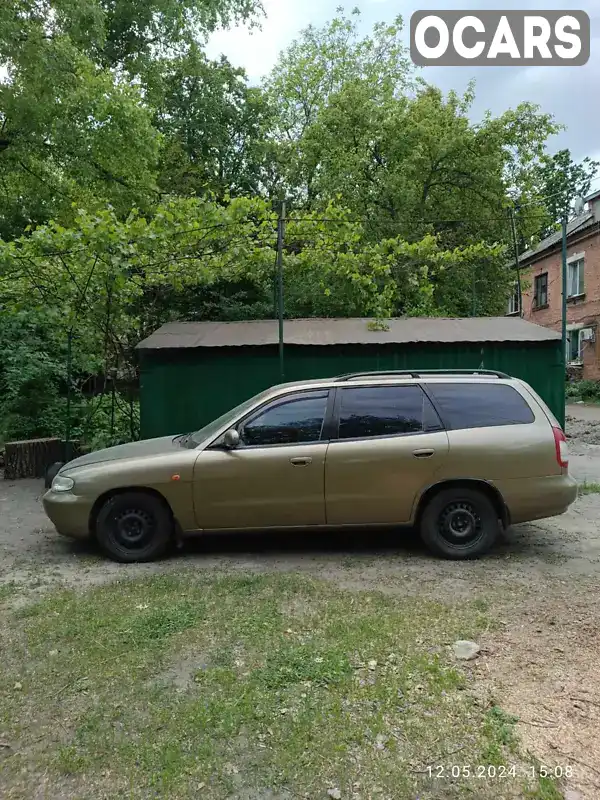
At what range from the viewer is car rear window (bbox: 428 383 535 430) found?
539 centimetres

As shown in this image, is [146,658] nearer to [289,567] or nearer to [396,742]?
[396,742]

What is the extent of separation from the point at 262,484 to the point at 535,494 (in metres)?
2.38

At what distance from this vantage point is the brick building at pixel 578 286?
79.4 ft

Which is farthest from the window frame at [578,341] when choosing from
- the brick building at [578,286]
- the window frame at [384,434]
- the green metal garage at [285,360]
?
the window frame at [384,434]

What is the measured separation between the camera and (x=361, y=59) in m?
23.9

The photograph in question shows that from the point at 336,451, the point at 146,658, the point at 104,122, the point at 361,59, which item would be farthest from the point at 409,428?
the point at 361,59

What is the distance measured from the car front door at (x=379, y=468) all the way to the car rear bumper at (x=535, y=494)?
25.9 inches

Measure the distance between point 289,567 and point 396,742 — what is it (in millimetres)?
2495

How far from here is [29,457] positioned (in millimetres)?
9836

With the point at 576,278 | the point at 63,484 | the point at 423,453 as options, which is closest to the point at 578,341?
the point at 576,278

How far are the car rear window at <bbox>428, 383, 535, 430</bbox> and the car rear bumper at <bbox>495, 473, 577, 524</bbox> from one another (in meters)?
0.54

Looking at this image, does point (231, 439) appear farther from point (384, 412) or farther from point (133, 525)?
point (384, 412)

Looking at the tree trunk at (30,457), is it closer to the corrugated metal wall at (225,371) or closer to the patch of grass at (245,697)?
the corrugated metal wall at (225,371)

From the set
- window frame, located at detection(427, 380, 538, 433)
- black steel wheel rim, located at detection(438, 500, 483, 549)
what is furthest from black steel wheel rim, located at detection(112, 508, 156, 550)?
window frame, located at detection(427, 380, 538, 433)
